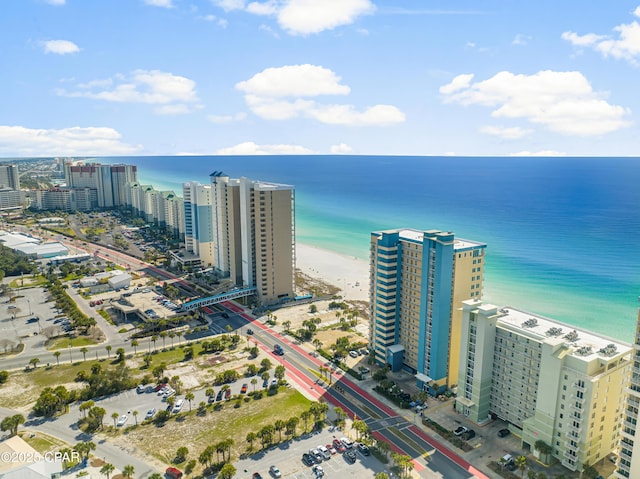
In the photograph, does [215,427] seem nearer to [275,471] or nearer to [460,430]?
[275,471]

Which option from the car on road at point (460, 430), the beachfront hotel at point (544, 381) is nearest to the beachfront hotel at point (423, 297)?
the beachfront hotel at point (544, 381)

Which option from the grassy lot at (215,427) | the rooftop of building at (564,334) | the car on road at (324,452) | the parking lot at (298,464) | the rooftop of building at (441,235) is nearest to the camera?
the parking lot at (298,464)

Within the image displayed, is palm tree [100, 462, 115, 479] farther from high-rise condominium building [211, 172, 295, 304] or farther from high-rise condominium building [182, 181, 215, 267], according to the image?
high-rise condominium building [182, 181, 215, 267]

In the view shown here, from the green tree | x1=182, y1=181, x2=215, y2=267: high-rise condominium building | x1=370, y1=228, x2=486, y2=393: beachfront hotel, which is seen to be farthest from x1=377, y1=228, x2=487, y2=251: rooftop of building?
x1=182, y1=181, x2=215, y2=267: high-rise condominium building

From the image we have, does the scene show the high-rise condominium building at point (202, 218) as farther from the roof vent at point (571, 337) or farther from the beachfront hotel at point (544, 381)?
the roof vent at point (571, 337)

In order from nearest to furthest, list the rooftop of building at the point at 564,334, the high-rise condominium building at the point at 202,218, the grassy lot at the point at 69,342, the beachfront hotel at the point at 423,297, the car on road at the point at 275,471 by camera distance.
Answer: the car on road at the point at 275,471, the rooftop of building at the point at 564,334, the beachfront hotel at the point at 423,297, the grassy lot at the point at 69,342, the high-rise condominium building at the point at 202,218

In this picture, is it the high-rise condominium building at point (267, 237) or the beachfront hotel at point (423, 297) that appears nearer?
the beachfront hotel at point (423, 297)

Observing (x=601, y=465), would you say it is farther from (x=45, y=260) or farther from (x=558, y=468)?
(x=45, y=260)
